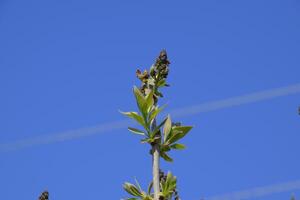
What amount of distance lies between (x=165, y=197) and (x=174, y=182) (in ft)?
0.58

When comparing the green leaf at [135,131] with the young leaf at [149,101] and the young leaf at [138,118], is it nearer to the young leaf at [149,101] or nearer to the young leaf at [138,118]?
the young leaf at [138,118]

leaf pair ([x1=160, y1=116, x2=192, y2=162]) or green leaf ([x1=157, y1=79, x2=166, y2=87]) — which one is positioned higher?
green leaf ([x1=157, y1=79, x2=166, y2=87])

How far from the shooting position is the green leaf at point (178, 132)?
109 inches

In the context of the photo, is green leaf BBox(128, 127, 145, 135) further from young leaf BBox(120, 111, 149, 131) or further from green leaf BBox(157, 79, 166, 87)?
green leaf BBox(157, 79, 166, 87)

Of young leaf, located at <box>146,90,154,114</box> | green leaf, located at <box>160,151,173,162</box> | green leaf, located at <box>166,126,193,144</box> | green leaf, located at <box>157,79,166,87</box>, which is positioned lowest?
green leaf, located at <box>160,151,173,162</box>

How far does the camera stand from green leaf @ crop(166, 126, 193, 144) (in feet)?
9.10

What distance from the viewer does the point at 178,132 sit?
2.77 meters

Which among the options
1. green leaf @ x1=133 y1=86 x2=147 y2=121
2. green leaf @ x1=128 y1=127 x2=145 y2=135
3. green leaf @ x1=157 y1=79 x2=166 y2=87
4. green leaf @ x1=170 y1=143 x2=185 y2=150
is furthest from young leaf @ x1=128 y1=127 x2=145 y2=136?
green leaf @ x1=157 y1=79 x2=166 y2=87

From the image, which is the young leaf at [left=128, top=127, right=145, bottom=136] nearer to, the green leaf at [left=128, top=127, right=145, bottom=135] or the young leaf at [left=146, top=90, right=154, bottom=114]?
the green leaf at [left=128, top=127, right=145, bottom=135]

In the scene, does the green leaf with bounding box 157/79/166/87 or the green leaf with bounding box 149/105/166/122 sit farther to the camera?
the green leaf with bounding box 157/79/166/87

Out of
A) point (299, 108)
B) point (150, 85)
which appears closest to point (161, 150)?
point (150, 85)

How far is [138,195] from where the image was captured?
106 inches

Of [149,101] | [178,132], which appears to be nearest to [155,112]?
[149,101]

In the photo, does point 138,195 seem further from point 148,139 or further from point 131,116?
point 131,116
